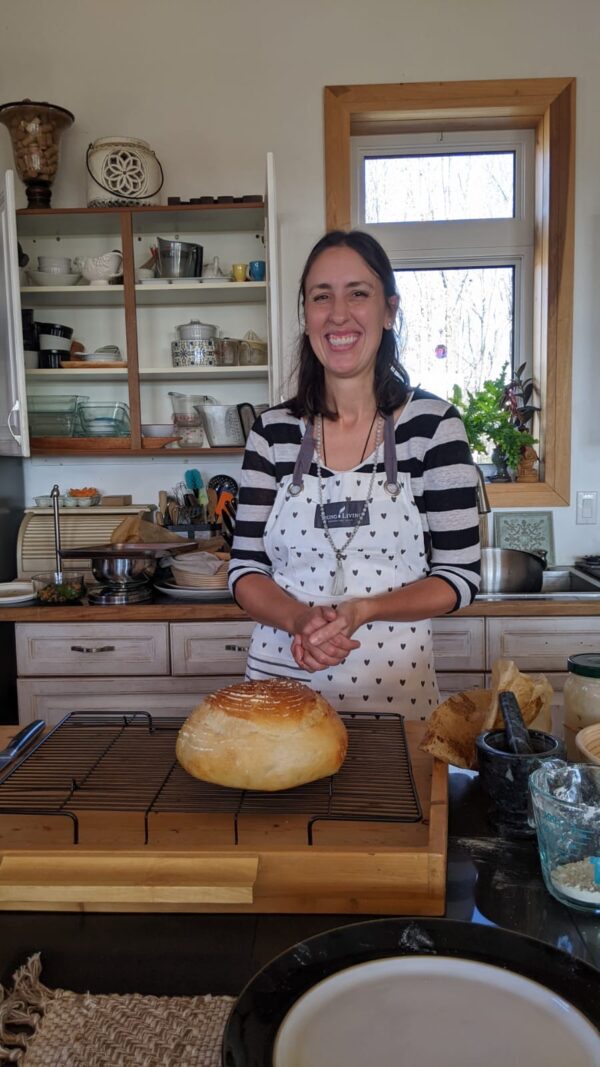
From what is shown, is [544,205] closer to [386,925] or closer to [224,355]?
[224,355]

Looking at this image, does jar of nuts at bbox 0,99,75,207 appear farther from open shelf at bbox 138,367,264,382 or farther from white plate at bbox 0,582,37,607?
white plate at bbox 0,582,37,607

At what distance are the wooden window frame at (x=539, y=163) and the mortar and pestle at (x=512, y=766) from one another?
2132mm

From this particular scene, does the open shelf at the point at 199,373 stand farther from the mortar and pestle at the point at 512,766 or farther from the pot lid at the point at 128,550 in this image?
the mortar and pestle at the point at 512,766

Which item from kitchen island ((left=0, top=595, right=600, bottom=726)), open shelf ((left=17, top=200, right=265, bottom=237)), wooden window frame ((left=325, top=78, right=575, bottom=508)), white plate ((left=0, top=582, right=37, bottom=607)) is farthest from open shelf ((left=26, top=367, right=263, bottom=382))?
kitchen island ((left=0, top=595, right=600, bottom=726))

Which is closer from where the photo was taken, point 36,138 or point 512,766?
point 512,766

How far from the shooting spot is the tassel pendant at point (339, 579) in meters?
1.58

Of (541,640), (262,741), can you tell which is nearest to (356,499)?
(262,741)

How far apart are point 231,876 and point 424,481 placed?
0.94 m

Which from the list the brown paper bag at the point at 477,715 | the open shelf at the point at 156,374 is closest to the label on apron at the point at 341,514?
the brown paper bag at the point at 477,715

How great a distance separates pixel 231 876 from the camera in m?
0.80

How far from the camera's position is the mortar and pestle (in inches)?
35.6

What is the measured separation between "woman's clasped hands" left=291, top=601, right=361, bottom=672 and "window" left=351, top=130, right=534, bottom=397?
2113 millimetres

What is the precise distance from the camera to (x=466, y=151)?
305 centimetres

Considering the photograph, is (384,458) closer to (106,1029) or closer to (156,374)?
(106,1029)
